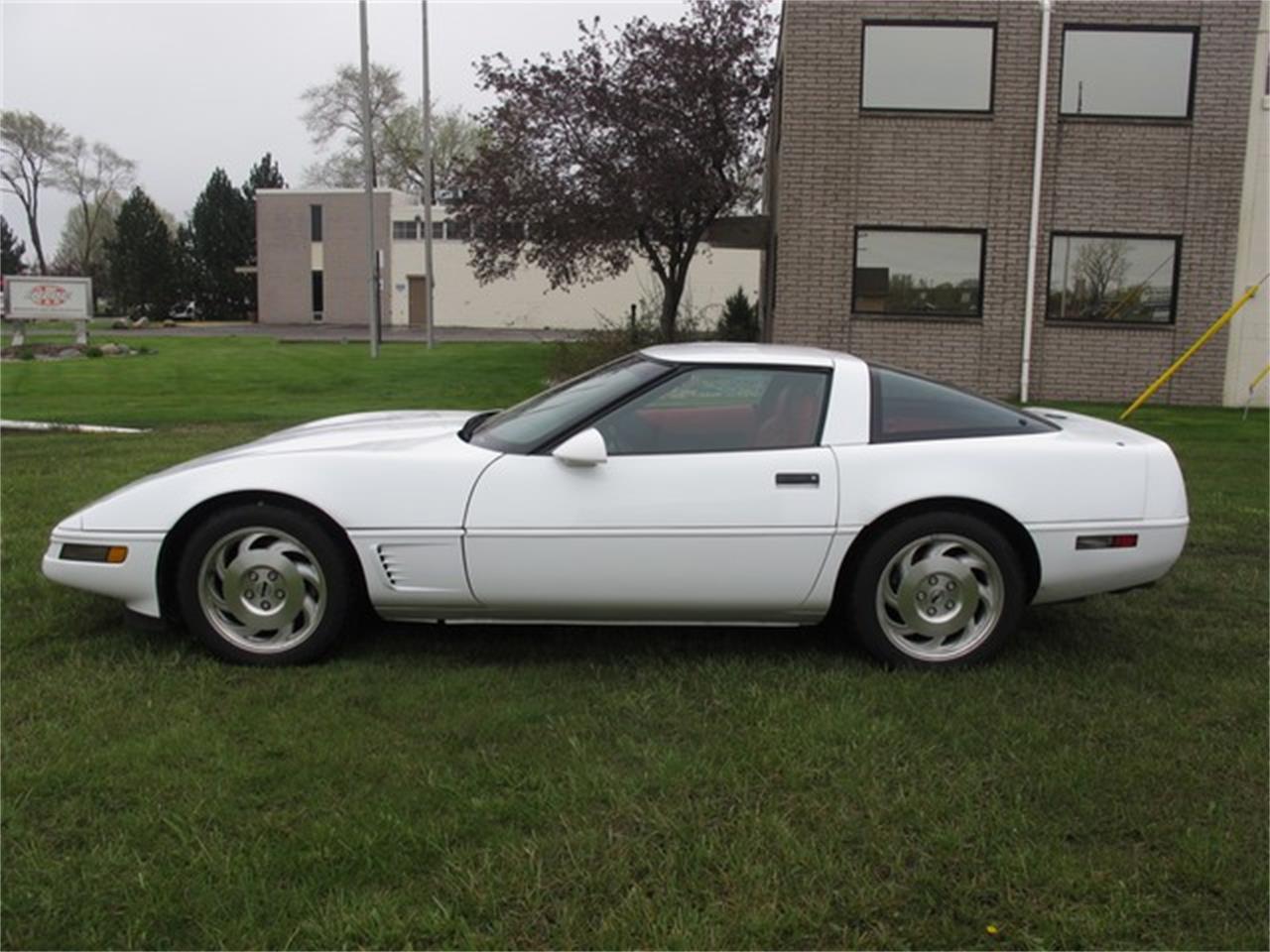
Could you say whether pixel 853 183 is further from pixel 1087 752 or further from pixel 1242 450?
pixel 1087 752

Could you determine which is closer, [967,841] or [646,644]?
[967,841]

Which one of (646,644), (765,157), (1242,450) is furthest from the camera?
(765,157)

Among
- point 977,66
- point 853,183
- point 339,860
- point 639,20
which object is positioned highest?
point 639,20

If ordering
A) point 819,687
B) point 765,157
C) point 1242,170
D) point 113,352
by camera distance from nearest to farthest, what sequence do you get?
point 819,687 → point 1242,170 → point 765,157 → point 113,352

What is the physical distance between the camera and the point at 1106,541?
4172 millimetres

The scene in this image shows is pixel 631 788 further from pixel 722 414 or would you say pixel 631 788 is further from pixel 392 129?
pixel 392 129

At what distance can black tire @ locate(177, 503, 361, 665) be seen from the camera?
4000 millimetres

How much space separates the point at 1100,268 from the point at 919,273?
251 centimetres

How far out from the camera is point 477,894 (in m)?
2.59

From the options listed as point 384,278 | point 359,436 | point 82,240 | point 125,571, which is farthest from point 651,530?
point 82,240

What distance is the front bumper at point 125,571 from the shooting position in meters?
4.02

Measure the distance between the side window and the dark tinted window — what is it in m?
0.23

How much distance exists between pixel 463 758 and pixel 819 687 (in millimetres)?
1326

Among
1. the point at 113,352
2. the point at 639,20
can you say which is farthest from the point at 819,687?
the point at 113,352
